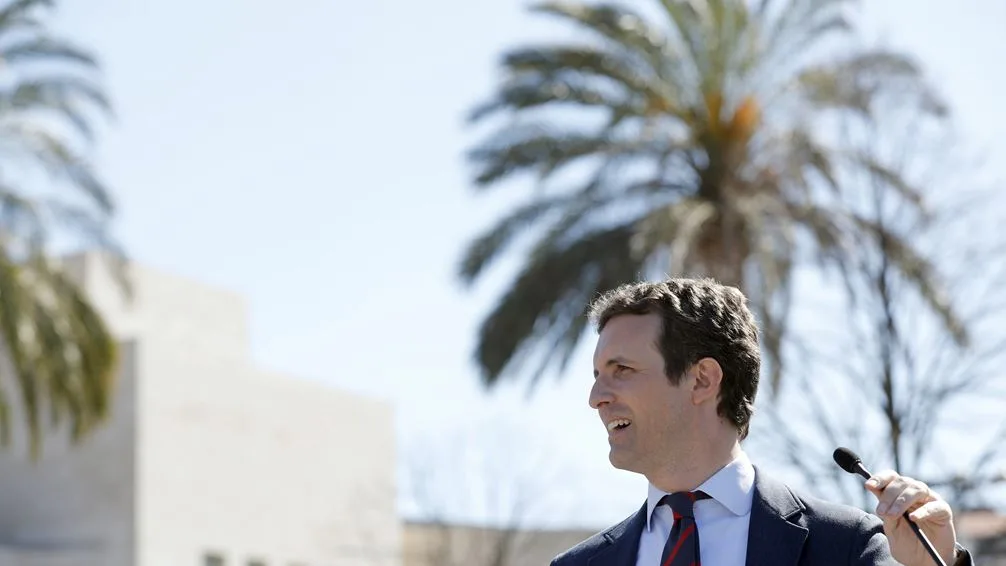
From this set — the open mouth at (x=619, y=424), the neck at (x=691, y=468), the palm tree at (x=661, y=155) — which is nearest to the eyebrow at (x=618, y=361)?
the open mouth at (x=619, y=424)

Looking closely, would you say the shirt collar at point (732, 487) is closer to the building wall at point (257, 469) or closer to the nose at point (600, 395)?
the nose at point (600, 395)

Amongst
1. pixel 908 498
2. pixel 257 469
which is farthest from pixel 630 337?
pixel 257 469

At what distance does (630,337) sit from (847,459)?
0.61 meters

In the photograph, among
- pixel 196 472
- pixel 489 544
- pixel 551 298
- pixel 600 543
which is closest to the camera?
pixel 600 543

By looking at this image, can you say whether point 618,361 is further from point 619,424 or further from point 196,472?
point 196,472

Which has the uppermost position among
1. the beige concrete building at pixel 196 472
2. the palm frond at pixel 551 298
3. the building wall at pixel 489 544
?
the palm frond at pixel 551 298

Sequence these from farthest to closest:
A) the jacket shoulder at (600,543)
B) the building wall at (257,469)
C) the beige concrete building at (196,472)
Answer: the building wall at (257,469) → the beige concrete building at (196,472) → the jacket shoulder at (600,543)

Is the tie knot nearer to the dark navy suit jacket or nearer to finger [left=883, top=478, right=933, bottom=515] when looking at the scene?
the dark navy suit jacket

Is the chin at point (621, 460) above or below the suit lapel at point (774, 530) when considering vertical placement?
above

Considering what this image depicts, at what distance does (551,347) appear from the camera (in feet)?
68.3

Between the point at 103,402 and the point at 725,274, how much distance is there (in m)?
7.67

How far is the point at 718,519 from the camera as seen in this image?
4082mm

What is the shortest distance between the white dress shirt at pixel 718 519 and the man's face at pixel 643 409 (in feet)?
0.40

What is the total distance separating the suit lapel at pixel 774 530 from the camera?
3908 millimetres
